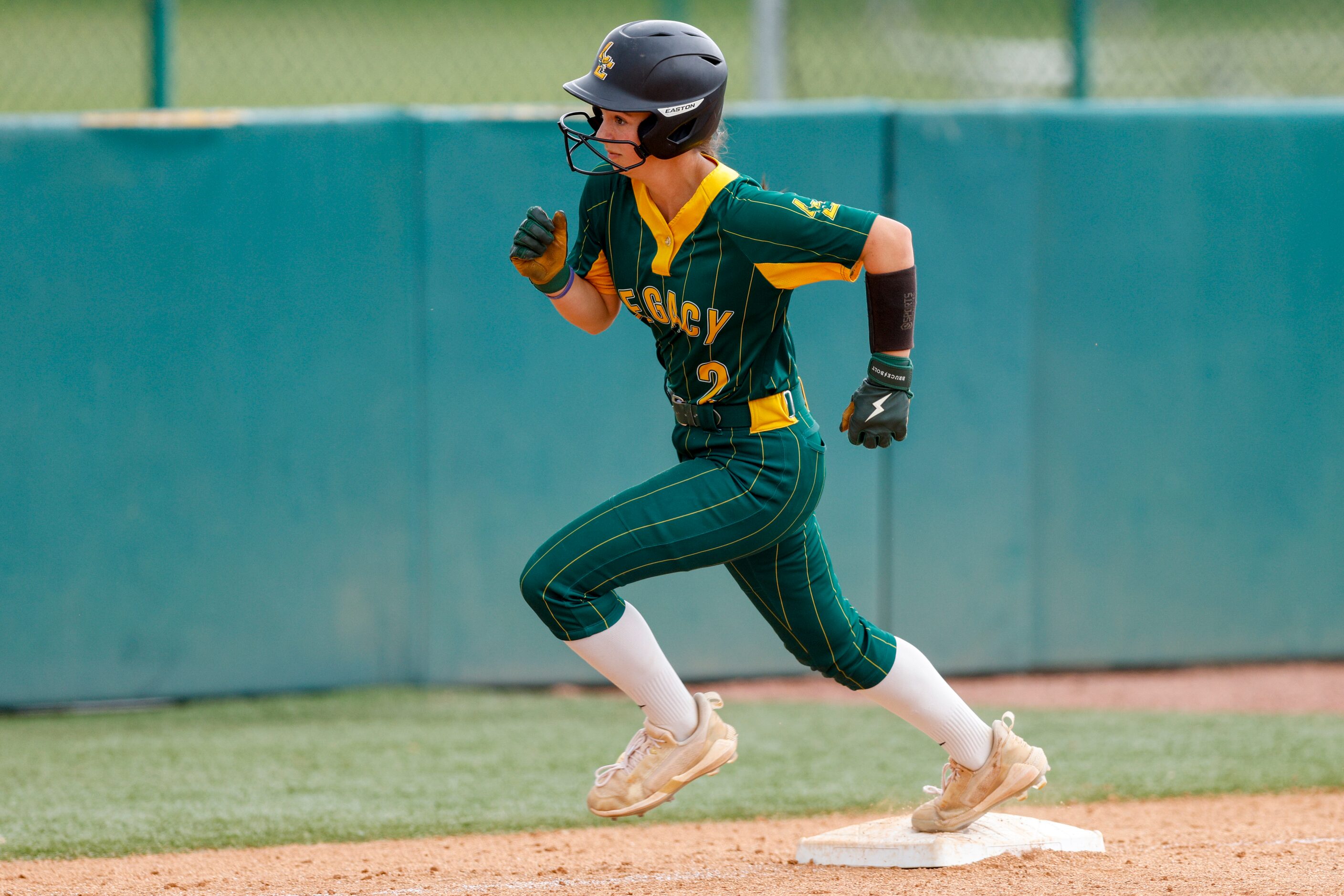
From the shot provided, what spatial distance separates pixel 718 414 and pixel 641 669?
1.88 feet

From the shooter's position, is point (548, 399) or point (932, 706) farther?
point (548, 399)

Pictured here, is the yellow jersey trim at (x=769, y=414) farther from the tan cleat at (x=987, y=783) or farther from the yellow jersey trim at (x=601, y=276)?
the tan cleat at (x=987, y=783)

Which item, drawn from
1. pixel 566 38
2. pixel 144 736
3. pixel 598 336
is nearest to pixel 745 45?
pixel 566 38

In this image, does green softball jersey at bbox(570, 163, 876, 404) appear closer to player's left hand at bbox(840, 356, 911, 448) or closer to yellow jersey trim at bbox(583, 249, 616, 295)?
yellow jersey trim at bbox(583, 249, 616, 295)

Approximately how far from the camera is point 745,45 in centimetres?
980

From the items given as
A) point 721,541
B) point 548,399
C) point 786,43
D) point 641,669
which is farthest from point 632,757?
point 786,43

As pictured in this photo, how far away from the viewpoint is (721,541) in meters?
3.02

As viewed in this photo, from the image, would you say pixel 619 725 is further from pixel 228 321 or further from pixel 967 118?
pixel 967 118

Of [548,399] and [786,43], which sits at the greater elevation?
[786,43]

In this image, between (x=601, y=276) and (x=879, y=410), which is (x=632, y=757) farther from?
(x=601, y=276)

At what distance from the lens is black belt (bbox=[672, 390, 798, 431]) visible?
3.11 meters

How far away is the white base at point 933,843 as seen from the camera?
3498mm

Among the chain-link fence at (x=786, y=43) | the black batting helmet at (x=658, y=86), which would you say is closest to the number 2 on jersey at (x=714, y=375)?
the black batting helmet at (x=658, y=86)

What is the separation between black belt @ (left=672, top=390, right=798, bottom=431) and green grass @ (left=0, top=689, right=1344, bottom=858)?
165cm
